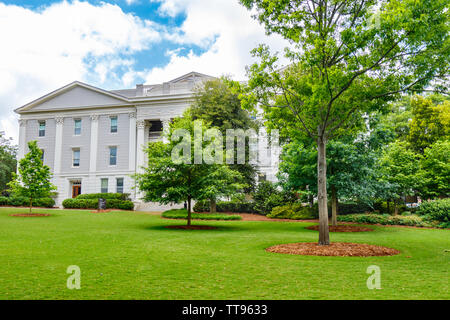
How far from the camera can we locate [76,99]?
1574 inches

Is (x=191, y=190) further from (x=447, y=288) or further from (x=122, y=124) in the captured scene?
(x=122, y=124)

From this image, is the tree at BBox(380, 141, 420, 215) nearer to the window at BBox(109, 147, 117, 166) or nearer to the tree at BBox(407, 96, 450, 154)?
the tree at BBox(407, 96, 450, 154)

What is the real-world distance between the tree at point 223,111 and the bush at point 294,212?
11.2ft

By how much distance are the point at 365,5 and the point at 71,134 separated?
36.1 meters

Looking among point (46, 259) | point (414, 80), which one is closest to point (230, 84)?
point (414, 80)

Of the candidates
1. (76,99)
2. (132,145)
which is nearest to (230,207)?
(132,145)

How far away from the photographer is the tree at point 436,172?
24.4 meters

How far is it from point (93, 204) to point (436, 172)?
27.4 meters

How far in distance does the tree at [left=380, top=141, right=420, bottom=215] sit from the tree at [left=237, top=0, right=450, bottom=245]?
1314 cm

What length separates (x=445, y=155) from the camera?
81.5ft

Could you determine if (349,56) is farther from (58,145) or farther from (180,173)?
(58,145)

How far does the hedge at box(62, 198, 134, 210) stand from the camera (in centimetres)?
3128
